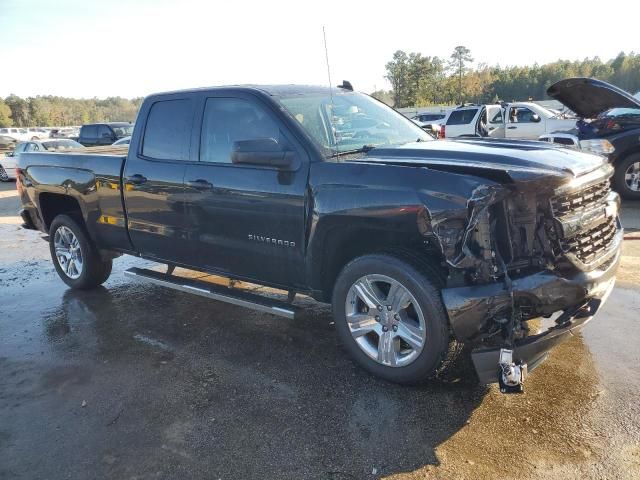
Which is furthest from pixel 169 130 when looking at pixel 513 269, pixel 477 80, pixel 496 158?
pixel 477 80

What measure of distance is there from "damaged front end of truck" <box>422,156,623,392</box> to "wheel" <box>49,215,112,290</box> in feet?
13.5

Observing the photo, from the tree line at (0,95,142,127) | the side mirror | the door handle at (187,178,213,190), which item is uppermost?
the side mirror

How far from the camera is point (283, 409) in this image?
3287 mm

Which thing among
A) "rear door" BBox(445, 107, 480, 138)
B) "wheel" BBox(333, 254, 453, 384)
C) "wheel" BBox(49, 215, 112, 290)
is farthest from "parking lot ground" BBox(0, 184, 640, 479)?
"rear door" BBox(445, 107, 480, 138)

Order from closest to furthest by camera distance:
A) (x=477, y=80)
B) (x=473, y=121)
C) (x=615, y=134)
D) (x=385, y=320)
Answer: (x=385, y=320)
(x=615, y=134)
(x=473, y=121)
(x=477, y=80)

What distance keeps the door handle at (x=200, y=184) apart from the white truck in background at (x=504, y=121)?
39.8 ft

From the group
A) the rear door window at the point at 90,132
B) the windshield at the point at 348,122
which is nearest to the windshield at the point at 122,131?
the rear door window at the point at 90,132

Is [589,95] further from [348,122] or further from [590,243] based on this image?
[590,243]

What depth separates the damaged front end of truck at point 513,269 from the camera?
2.89 meters

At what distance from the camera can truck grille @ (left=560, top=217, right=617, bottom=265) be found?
10.1 feet

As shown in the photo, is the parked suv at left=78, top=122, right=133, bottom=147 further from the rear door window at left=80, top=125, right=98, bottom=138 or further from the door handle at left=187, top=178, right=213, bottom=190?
the door handle at left=187, top=178, right=213, bottom=190

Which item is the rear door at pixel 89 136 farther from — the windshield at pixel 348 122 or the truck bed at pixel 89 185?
the windshield at pixel 348 122

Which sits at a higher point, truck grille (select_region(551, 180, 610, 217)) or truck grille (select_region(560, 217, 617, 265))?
truck grille (select_region(551, 180, 610, 217))

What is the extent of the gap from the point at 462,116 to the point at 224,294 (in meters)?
13.9
